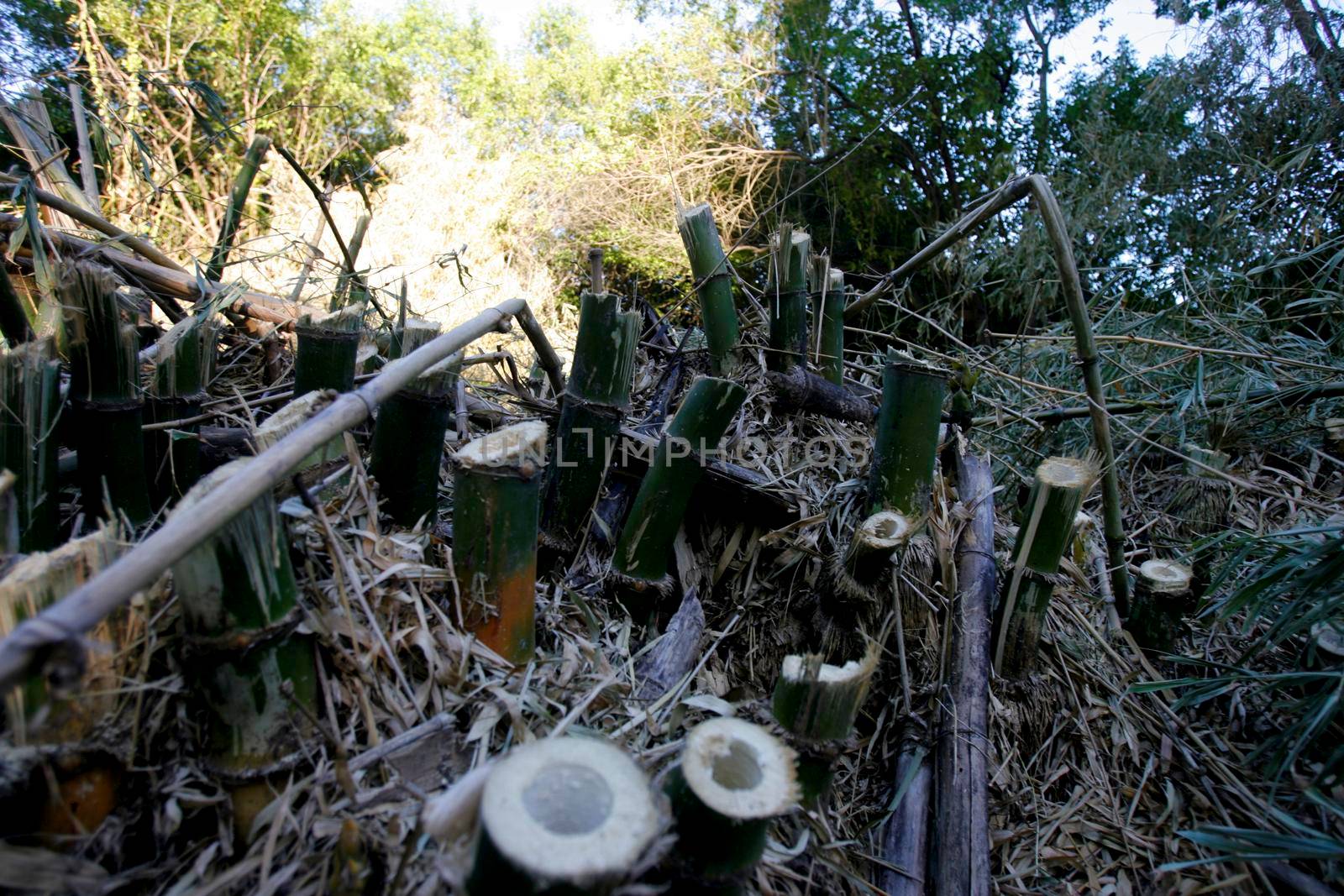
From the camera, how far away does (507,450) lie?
1.33 metres

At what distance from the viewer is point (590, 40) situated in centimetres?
1258

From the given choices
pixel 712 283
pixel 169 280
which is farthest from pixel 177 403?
pixel 712 283

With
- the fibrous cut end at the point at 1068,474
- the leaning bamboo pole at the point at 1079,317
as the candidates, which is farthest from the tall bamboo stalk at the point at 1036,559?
the leaning bamboo pole at the point at 1079,317

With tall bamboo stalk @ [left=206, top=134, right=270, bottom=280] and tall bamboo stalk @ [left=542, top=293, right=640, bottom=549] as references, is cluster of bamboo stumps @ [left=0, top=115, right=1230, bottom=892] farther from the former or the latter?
tall bamboo stalk @ [left=206, top=134, right=270, bottom=280]

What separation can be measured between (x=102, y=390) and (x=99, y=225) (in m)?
0.97

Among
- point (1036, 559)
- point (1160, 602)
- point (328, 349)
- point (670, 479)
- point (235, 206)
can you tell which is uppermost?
point (235, 206)

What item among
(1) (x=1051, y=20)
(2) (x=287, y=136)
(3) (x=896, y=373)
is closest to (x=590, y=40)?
(2) (x=287, y=136)

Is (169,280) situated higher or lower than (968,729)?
higher

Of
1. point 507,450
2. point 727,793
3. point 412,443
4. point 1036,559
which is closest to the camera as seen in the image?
point 727,793

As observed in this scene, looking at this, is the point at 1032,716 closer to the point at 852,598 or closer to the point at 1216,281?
the point at 852,598

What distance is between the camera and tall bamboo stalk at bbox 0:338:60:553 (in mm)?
1321

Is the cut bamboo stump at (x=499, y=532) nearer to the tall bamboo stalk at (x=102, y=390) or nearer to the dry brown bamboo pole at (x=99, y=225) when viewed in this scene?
the tall bamboo stalk at (x=102, y=390)

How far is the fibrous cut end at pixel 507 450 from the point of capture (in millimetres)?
1314

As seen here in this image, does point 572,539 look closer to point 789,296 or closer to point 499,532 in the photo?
point 499,532
